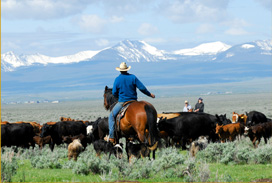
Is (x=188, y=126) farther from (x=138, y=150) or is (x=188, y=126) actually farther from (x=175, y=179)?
(x=175, y=179)

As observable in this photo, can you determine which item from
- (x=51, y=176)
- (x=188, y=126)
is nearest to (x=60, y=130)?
(x=188, y=126)

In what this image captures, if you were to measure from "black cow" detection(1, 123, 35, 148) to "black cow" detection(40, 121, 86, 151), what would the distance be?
0.51 meters

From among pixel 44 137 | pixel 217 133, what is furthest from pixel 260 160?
pixel 44 137

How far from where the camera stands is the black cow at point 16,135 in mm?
18031

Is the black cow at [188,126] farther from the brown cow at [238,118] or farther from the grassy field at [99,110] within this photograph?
the grassy field at [99,110]

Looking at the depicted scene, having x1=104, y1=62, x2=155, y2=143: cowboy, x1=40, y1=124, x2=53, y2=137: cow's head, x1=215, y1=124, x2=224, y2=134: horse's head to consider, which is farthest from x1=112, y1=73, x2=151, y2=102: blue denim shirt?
x1=40, y1=124, x2=53, y2=137: cow's head

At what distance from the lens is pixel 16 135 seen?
60.1ft

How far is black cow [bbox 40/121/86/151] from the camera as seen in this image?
19.1m

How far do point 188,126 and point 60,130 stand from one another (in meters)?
5.18

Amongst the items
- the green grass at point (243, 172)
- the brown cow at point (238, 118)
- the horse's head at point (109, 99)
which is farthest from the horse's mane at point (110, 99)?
the brown cow at point (238, 118)

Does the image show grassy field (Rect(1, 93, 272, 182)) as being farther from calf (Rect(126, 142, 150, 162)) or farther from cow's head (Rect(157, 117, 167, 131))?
cow's head (Rect(157, 117, 167, 131))

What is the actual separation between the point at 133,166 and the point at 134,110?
1714mm

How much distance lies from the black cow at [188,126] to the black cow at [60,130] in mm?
4200

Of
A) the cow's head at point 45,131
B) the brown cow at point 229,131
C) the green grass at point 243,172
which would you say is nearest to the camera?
the green grass at point 243,172
